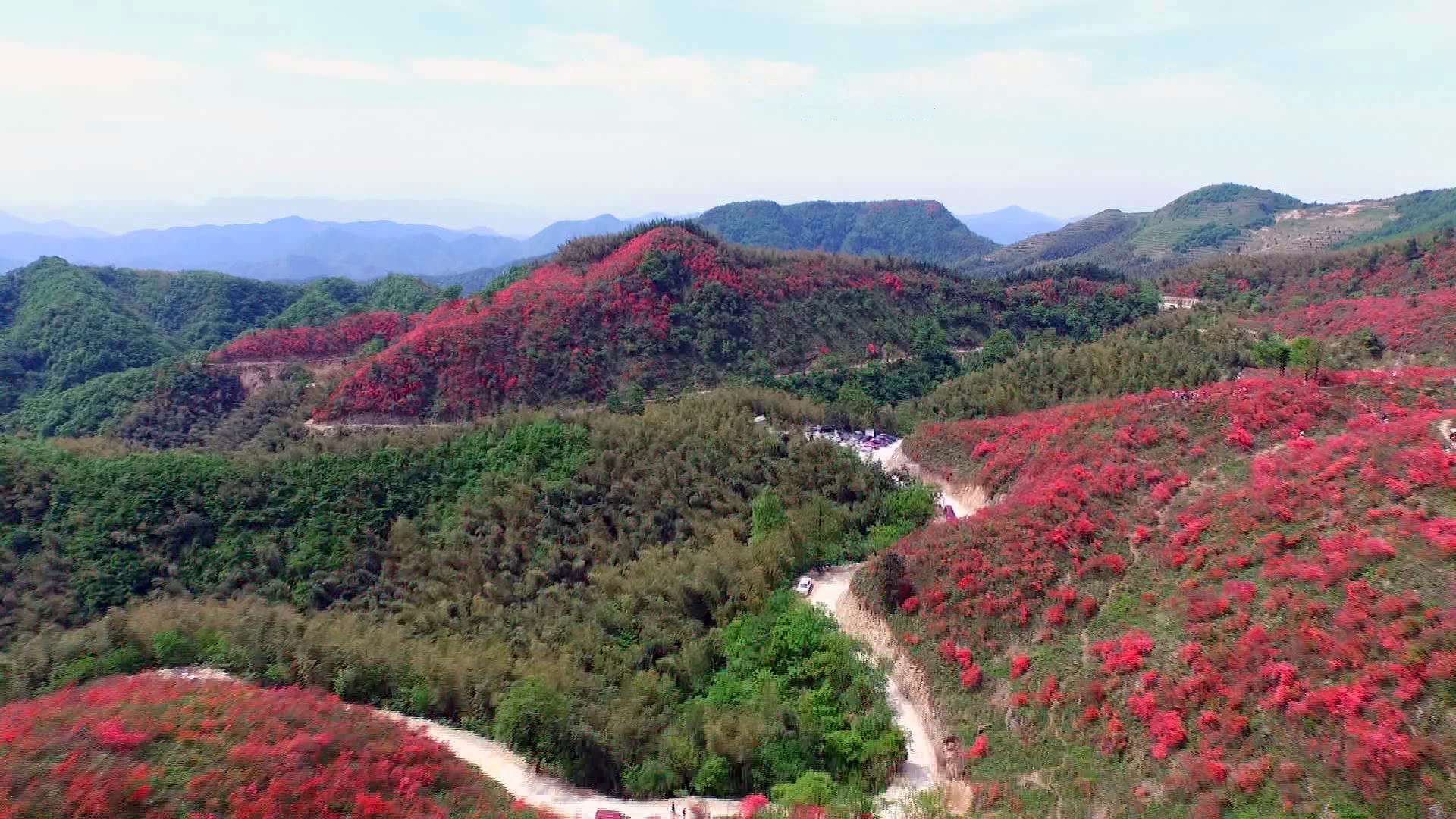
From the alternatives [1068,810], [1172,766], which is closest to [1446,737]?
[1172,766]

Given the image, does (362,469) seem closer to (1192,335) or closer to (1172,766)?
(1172,766)

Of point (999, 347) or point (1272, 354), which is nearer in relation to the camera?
point (1272, 354)

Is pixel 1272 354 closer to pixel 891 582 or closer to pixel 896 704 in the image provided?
pixel 891 582

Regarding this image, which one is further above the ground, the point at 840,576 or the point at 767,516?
the point at 767,516

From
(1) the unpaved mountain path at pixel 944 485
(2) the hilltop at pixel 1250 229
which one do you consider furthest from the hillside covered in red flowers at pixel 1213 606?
(2) the hilltop at pixel 1250 229

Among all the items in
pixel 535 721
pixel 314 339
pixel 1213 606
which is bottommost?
pixel 535 721

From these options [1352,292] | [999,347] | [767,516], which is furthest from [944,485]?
[1352,292]

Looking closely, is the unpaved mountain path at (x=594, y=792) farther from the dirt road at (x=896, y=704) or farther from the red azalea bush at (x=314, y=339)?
the red azalea bush at (x=314, y=339)
